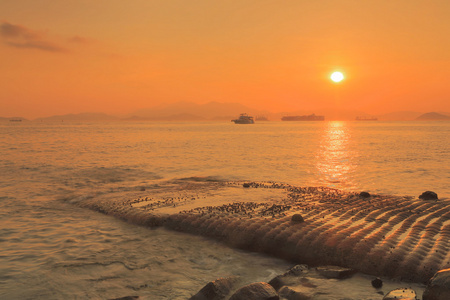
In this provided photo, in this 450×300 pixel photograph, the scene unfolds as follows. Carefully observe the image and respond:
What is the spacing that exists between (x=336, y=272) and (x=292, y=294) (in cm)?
168

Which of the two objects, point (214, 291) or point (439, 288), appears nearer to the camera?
point (439, 288)

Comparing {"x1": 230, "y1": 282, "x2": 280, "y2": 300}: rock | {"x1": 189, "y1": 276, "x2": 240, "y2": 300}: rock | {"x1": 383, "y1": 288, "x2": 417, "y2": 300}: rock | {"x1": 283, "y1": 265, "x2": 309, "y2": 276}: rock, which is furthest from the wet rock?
{"x1": 383, "y1": 288, "x2": 417, "y2": 300}: rock

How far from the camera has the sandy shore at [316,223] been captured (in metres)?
8.64

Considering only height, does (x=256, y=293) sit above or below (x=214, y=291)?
above

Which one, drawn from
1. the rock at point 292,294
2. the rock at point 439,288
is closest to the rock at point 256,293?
the rock at point 292,294

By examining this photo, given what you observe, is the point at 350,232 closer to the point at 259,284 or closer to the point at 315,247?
the point at 315,247

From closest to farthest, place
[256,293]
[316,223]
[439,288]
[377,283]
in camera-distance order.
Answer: [439,288] → [256,293] → [377,283] → [316,223]

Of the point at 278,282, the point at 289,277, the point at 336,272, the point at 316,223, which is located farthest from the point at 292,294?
the point at 316,223

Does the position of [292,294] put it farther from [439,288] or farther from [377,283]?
[439,288]

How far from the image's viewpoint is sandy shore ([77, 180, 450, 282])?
8.64 m

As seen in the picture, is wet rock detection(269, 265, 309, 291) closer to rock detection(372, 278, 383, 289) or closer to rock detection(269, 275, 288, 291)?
rock detection(269, 275, 288, 291)

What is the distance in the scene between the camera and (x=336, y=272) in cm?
808

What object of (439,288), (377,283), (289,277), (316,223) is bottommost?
(289,277)

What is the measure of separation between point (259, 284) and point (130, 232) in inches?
273
